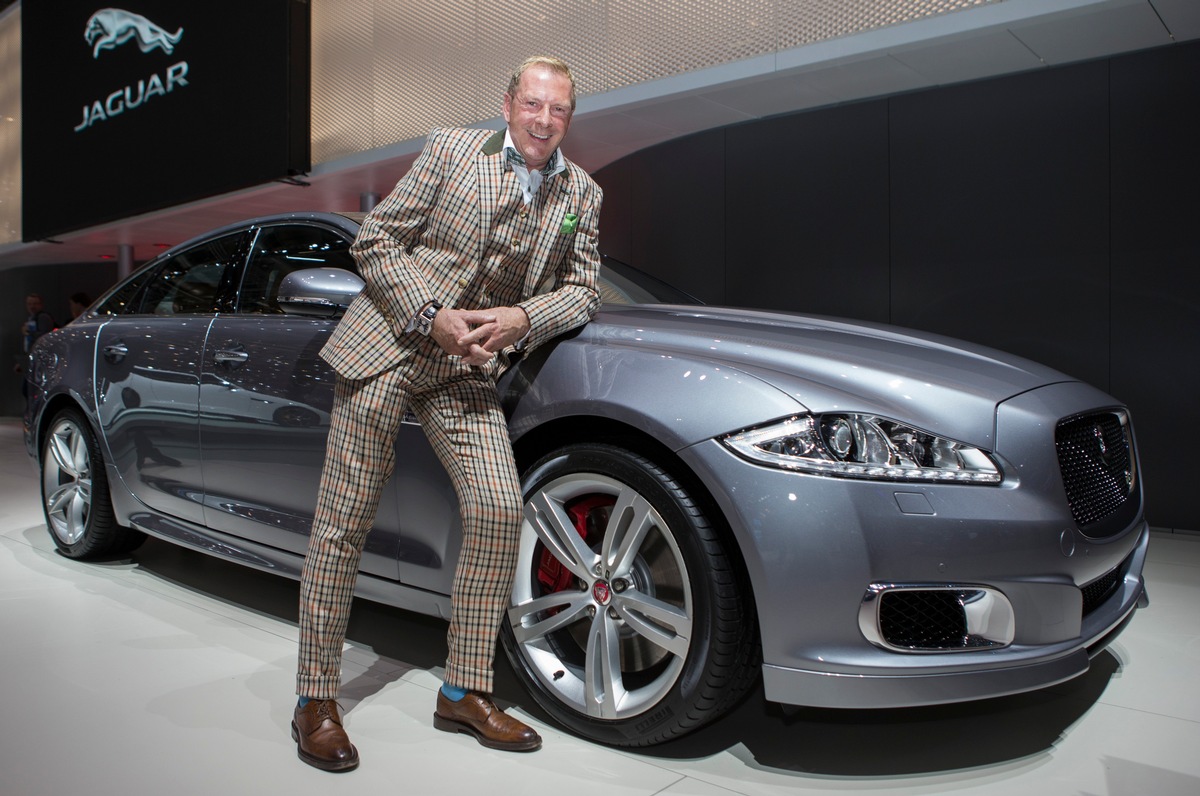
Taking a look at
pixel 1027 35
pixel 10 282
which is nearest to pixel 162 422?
pixel 1027 35

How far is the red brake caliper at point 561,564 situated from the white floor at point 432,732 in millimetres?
324

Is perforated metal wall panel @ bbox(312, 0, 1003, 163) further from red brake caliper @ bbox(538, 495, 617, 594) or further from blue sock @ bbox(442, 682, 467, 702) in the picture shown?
blue sock @ bbox(442, 682, 467, 702)

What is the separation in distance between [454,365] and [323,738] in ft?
2.77

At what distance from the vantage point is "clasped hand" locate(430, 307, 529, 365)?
1.91 m

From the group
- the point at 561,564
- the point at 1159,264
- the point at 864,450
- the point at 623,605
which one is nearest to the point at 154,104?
the point at 561,564

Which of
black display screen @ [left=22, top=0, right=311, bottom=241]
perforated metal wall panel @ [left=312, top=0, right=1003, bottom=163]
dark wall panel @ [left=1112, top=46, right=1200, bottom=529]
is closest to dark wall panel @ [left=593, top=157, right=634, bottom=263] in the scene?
perforated metal wall panel @ [left=312, top=0, right=1003, bottom=163]

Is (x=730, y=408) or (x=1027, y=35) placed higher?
(x=1027, y=35)

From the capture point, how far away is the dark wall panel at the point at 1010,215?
4.65 m

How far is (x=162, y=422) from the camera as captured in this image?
3088mm

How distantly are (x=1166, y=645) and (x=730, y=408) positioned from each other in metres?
1.86

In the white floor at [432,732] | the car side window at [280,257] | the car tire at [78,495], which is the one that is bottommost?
the white floor at [432,732]

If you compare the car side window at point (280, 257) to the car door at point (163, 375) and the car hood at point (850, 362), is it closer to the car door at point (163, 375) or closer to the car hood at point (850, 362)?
the car door at point (163, 375)

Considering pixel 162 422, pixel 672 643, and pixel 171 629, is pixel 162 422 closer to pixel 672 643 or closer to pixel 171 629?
pixel 171 629

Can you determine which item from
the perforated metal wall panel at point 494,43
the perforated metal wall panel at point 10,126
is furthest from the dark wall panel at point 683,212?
the perforated metal wall panel at point 10,126
